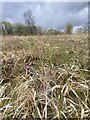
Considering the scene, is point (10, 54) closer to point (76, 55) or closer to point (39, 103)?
point (76, 55)

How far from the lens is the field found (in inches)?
51.5

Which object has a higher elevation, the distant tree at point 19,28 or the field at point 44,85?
the distant tree at point 19,28

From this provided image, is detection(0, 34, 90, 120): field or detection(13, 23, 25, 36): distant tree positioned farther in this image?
detection(13, 23, 25, 36): distant tree

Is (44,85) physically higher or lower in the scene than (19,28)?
lower

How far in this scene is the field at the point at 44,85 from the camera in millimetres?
1308

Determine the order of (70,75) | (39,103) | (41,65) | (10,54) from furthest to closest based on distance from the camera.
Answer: (10,54)
(41,65)
(70,75)
(39,103)

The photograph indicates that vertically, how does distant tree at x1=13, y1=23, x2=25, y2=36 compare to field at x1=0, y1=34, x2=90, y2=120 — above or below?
above

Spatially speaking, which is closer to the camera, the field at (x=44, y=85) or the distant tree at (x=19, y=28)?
the field at (x=44, y=85)

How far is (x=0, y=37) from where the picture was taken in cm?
313

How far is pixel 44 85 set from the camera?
1.50 metres

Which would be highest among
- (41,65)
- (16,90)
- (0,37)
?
(0,37)

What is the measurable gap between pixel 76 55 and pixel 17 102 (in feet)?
2.94

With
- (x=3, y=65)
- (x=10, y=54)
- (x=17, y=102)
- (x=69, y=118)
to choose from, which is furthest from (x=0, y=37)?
(x=69, y=118)

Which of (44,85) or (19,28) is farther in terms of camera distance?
(19,28)
